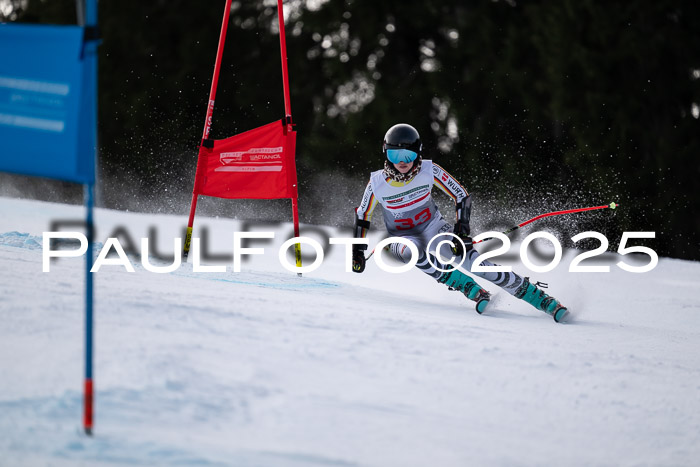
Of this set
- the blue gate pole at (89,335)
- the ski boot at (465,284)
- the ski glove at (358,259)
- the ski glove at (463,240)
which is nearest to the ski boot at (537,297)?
the ski boot at (465,284)

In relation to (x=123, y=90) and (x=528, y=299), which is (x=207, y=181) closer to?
(x=528, y=299)

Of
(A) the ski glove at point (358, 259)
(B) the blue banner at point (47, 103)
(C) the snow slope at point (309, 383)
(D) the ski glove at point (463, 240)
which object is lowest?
(C) the snow slope at point (309, 383)

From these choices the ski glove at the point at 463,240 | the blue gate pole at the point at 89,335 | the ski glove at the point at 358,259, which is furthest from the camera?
the ski glove at the point at 358,259

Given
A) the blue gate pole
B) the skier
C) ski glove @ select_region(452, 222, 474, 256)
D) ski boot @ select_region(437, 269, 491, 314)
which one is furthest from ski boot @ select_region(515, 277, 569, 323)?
the blue gate pole

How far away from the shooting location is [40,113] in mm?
2898

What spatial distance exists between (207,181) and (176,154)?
1058 centimetres

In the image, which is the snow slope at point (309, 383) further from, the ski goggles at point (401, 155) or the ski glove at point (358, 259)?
the ski goggles at point (401, 155)

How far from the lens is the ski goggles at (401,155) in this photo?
5.93 meters

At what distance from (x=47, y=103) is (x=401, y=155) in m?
3.35

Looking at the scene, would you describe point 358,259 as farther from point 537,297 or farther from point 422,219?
point 537,297

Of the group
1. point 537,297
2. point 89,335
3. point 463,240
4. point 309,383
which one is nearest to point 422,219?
point 463,240

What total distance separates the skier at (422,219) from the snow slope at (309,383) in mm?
580

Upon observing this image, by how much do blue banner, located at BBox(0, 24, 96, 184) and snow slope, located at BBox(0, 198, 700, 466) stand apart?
0.86m

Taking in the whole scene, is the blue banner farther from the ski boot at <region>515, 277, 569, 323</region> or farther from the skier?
the ski boot at <region>515, 277, 569, 323</region>
